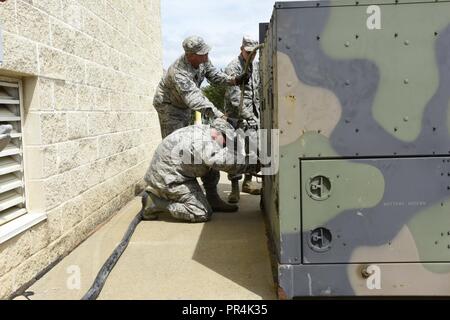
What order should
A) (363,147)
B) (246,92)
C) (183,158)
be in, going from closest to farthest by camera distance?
(363,147)
(183,158)
(246,92)

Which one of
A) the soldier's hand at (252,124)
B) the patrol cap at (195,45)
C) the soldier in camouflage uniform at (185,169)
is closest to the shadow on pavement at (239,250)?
the soldier in camouflage uniform at (185,169)

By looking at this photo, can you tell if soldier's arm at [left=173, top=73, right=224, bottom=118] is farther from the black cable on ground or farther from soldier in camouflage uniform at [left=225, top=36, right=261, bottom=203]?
the black cable on ground

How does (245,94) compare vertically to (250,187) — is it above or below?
above

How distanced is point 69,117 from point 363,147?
2.63 metres

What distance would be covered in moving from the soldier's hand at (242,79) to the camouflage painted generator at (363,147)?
8.51 feet

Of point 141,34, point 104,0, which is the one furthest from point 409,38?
point 141,34

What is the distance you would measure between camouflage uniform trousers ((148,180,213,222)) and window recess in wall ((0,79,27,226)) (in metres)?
1.68

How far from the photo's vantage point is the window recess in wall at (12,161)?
3250 mm

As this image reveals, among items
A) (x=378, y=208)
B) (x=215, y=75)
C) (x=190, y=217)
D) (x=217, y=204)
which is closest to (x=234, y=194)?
(x=217, y=204)

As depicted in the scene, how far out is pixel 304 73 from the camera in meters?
2.67

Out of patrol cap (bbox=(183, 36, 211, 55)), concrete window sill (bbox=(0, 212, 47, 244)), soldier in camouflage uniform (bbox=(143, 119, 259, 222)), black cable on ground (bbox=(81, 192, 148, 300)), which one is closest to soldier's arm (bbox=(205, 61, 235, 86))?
patrol cap (bbox=(183, 36, 211, 55))

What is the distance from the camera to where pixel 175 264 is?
366cm

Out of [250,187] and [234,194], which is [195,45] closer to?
[234,194]

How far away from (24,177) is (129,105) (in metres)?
2.75
